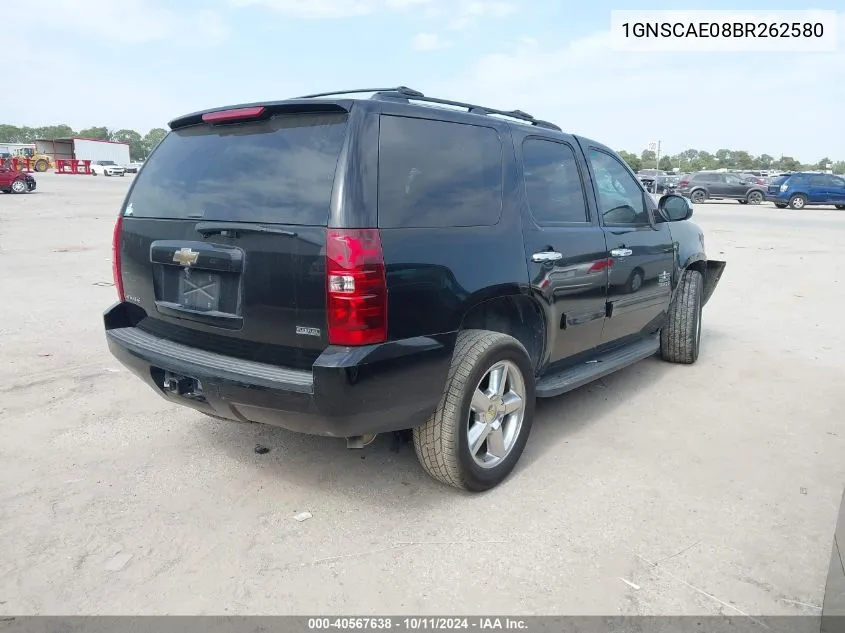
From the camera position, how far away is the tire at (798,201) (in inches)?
1121

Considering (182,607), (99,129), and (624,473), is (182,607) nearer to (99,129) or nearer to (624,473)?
(624,473)

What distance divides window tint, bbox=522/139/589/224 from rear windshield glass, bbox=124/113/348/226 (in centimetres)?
130

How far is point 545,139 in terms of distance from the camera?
3941 mm

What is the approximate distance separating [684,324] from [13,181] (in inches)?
1175

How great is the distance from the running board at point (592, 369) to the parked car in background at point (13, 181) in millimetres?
29833

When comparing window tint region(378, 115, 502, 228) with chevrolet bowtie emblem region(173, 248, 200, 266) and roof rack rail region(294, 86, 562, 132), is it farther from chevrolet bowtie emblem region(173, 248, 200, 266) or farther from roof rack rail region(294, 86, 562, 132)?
chevrolet bowtie emblem region(173, 248, 200, 266)

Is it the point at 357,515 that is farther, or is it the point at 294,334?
the point at 357,515

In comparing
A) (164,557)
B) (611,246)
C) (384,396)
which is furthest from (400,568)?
(611,246)

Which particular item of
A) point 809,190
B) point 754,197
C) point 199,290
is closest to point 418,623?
point 199,290

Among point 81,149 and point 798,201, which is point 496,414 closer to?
point 798,201

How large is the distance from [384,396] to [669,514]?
1.53m

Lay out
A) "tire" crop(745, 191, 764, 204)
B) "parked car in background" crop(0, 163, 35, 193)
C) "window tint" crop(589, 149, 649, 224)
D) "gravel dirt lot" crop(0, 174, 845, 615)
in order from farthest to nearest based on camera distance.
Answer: "tire" crop(745, 191, 764, 204), "parked car in background" crop(0, 163, 35, 193), "window tint" crop(589, 149, 649, 224), "gravel dirt lot" crop(0, 174, 845, 615)

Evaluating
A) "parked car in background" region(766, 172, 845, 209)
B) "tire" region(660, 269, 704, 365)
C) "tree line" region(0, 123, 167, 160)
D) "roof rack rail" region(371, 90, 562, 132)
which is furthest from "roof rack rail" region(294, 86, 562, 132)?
"tree line" region(0, 123, 167, 160)

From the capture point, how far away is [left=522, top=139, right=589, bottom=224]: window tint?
145 inches
